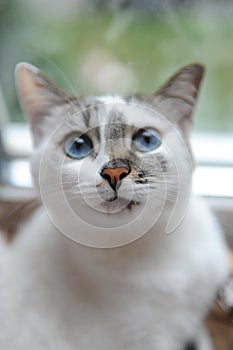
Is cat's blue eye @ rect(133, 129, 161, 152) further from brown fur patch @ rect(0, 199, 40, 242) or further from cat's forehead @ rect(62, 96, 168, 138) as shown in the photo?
brown fur patch @ rect(0, 199, 40, 242)

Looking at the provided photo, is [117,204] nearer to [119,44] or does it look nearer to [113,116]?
[113,116]

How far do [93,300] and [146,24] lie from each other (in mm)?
461

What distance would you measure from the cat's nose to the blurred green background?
0.15 m

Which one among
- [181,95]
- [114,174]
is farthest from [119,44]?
[114,174]

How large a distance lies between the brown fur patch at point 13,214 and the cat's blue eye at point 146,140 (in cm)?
18

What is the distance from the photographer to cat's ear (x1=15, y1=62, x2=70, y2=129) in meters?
0.69

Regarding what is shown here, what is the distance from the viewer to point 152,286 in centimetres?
68

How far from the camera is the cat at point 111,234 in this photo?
0.66 m

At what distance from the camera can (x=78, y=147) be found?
0.68m

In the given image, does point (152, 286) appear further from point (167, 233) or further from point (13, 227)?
point (13, 227)

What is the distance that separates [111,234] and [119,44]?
326mm

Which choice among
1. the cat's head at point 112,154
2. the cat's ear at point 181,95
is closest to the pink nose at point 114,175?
the cat's head at point 112,154

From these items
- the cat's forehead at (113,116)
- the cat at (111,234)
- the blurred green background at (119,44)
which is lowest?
the cat at (111,234)

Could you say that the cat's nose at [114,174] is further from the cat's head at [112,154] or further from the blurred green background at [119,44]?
the blurred green background at [119,44]
